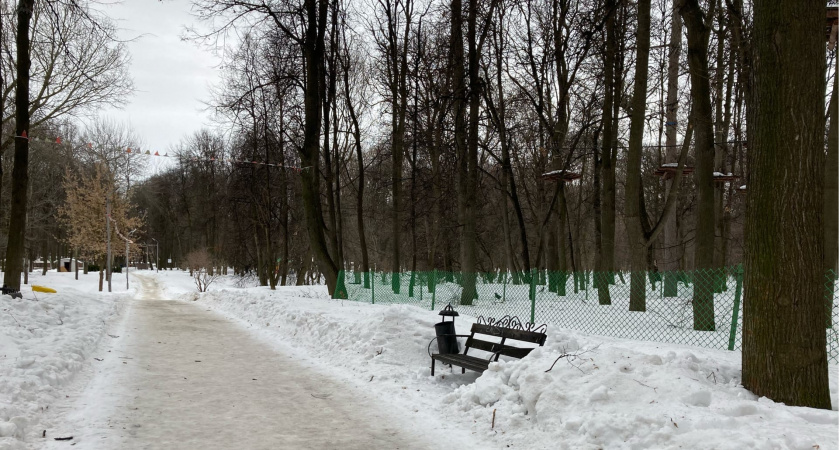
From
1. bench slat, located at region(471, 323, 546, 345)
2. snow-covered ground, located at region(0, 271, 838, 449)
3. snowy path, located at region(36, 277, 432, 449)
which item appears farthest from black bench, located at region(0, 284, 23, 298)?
bench slat, located at region(471, 323, 546, 345)

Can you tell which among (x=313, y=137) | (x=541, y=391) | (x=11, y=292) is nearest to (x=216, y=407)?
(x=541, y=391)

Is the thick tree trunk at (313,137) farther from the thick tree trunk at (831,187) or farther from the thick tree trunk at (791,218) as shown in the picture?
the thick tree trunk at (791,218)

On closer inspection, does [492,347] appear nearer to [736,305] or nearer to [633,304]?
[736,305]

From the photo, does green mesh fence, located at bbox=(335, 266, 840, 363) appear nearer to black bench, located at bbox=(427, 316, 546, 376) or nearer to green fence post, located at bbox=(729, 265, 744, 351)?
green fence post, located at bbox=(729, 265, 744, 351)

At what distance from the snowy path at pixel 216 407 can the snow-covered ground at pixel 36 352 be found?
0.28m

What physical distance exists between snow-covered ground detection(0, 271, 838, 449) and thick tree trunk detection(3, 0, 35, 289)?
13.5 feet

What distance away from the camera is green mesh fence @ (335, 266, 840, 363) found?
29.2 feet

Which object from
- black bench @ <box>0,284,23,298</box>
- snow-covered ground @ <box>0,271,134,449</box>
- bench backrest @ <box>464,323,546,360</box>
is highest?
black bench @ <box>0,284,23,298</box>

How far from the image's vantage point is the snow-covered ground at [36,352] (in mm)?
5277

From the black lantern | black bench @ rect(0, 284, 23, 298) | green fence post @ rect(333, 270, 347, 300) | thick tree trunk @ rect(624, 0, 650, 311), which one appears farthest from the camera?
green fence post @ rect(333, 270, 347, 300)

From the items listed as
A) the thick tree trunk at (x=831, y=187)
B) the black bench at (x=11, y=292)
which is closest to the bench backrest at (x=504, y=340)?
the thick tree trunk at (x=831, y=187)

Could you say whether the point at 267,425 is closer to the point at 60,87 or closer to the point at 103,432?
the point at 103,432

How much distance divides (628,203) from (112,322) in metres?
12.8

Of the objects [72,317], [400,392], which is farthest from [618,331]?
[72,317]
